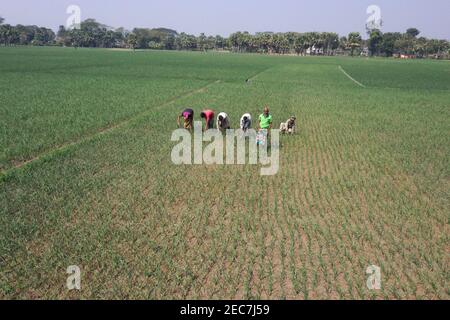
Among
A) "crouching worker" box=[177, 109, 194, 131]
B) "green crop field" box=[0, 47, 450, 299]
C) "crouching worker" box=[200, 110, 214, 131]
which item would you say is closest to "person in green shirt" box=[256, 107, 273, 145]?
"green crop field" box=[0, 47, 450, 299]

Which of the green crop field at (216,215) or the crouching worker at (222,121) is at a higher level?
the crouching worker at (222,121)

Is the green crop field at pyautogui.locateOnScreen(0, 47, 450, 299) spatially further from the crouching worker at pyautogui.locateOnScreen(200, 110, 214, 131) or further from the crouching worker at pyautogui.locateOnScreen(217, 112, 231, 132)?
the crouching worker at pyautogui.locateOnScreen(217, 112, 231, 132)

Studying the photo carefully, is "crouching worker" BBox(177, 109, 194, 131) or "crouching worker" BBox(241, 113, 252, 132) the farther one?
"crouching worker" BBox(177, 109, 194, 131)

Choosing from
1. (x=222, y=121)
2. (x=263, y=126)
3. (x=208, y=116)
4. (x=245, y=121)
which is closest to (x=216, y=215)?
(x=263, y=126)

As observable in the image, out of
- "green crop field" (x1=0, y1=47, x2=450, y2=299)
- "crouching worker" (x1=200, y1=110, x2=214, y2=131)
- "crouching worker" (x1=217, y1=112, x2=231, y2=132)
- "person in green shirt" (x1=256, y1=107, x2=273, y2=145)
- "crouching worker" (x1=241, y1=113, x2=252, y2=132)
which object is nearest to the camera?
"green crop field" (x1=0, y1=47, x2=450, y2=299)

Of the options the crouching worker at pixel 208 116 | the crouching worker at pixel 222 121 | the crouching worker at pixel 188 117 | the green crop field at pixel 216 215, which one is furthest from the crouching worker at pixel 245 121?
the crouching worker at pixel 188 117

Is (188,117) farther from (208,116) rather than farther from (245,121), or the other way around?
(245,121)

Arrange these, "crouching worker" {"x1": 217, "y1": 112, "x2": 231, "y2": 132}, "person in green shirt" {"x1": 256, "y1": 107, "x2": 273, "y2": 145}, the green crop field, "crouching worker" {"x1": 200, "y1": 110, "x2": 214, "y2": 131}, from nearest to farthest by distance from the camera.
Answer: the green crop field
"person in green shirt" {"x1": 256, "y1": 107, "x2": 273, "y2": 145}
"crouching worker" {"x1": 217, "y1": 112, "x2": 231, "y2": 132}
"crouching worker" {"x1": 200, "y1": 110, "x2": 214, "y2": 131}

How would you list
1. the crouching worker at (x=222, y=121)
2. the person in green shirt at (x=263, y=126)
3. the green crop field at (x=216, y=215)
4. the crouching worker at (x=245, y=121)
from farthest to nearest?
the crouching worker at (x=222, y=121) < the crouching worker at (x=245, y=121) < the person in green shirt at (x=263, y=126) < the green crop field at (x=216, y=215)

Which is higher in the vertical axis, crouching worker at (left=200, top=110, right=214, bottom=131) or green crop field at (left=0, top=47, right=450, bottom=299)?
crouching worker at (left=200, top=110, right=214, bottom=131)

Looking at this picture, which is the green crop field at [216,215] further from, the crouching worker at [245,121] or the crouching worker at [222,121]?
the crouching worker at [222,121]
